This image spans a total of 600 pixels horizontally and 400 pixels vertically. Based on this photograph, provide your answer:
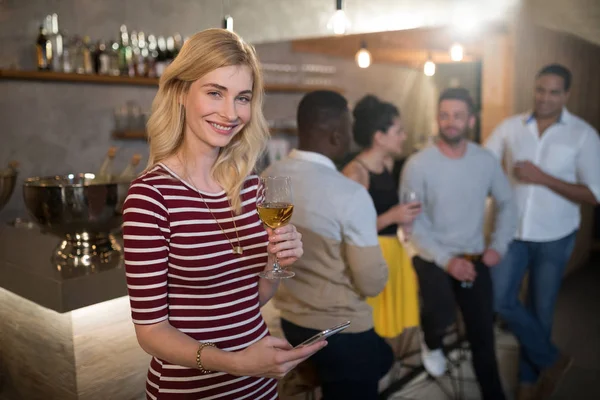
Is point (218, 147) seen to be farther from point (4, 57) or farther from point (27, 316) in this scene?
point (4, 57)

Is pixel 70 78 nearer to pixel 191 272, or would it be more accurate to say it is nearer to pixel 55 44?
pixel 55 44

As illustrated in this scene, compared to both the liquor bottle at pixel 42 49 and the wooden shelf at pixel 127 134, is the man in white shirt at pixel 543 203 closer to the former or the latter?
the wooden shelf at pixel 127 134

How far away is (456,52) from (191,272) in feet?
5.51

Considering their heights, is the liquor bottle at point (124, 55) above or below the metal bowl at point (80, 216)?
above

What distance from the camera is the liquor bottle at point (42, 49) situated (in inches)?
132

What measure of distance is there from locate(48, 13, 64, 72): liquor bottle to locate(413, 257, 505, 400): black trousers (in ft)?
8.34

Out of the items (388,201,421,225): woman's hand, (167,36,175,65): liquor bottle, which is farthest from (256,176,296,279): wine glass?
(167,36,175,65): liquor bottle

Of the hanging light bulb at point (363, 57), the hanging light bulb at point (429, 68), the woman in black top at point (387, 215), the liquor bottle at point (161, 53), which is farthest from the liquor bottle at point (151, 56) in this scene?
the hanging light bulb at point (429, 68)

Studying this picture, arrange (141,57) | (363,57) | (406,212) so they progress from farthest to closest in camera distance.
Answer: (141,57), (363,57), (406,212)

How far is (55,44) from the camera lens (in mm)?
3447

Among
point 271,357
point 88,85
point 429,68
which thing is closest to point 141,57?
point 88,85

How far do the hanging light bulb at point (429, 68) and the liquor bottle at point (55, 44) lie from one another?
2.30 m

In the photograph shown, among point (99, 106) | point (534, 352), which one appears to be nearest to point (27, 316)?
point (534, 352)

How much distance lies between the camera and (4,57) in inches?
130
